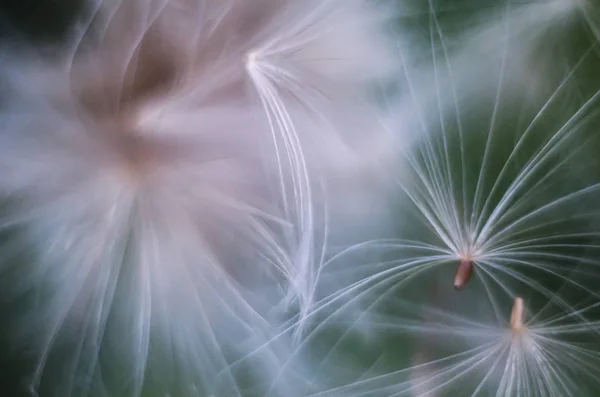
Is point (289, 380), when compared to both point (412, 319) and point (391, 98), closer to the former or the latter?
point (412, 319)

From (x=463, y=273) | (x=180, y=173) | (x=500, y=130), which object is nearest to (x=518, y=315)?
(x=463, y=273)

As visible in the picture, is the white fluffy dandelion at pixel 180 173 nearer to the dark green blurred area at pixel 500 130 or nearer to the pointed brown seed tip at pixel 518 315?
the dark green blurred area at pixel 500 130

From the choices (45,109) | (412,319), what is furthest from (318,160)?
(45,109)

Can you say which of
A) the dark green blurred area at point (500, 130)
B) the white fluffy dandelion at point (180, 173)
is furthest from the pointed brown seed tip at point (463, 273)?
the white fluffy dandelion at point (180, 173)

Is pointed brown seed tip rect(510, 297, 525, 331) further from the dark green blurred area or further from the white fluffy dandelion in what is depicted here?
the white fluffy dandelion

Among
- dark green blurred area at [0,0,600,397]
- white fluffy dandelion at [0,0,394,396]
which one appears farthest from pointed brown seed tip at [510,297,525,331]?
white fluffy dandelion at [0,0,394,396]

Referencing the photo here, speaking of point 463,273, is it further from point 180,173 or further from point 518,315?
point 180,173
